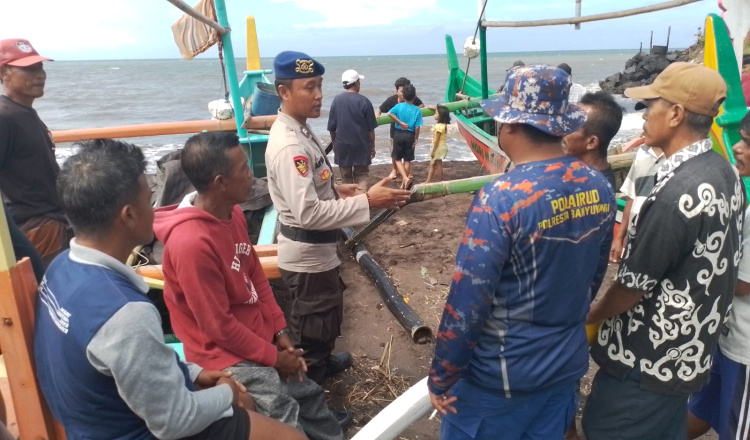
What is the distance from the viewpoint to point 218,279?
1996 millimetres

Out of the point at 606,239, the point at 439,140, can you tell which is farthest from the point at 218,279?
the point at 439,140

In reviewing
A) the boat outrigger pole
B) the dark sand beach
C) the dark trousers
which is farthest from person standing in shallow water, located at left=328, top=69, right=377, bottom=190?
the dark trousers

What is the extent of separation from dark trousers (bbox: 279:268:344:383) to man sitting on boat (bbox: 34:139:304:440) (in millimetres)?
1279

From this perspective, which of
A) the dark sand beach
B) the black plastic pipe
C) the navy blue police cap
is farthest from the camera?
the black plastic pipe

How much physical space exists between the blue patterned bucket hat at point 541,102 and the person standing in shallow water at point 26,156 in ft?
9.91

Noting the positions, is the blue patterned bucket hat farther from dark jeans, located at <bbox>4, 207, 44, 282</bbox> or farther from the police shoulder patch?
dark jeans, located at <bbox>4, 207, 44, 282</bbox>

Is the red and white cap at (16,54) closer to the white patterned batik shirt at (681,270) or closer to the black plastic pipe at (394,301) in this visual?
the black plastic pipe at (394,301)

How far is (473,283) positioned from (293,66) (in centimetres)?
162

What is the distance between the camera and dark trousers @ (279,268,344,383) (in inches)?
114

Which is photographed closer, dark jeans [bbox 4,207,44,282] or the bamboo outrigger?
the bamboo outrigger

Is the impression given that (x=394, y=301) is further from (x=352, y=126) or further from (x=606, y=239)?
(x=352, y=126)

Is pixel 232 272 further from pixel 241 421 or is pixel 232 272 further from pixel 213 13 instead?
pixel 213 13

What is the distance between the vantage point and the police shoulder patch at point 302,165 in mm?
2553

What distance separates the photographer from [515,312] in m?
1.64
